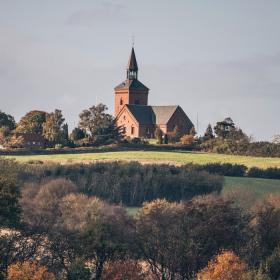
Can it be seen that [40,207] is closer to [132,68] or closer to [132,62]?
[132,62]

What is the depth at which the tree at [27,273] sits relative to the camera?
50219 mm

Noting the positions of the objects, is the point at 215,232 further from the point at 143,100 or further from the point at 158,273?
the point at 143,100

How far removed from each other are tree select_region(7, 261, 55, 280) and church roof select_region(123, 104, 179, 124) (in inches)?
3945

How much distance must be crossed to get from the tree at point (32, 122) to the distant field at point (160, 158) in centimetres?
2337

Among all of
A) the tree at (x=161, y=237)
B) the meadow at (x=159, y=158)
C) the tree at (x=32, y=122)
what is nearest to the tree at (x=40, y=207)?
the tree at (x=161, y=237)

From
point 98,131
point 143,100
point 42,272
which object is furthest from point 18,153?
point 42,272

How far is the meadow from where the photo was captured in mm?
105944

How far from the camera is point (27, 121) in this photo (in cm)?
14162

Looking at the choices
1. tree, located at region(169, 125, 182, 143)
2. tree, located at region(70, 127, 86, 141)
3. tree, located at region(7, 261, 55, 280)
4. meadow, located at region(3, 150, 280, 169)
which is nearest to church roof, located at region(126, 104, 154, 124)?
tree, located at region(169, 125, 182, 143)

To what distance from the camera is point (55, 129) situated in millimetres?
128000

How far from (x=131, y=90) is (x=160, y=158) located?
171 ft

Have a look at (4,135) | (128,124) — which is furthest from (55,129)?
(128,124)

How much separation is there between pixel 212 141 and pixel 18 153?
3286 centimetres

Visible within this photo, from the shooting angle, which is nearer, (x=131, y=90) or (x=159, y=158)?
(x=159, y=158)
